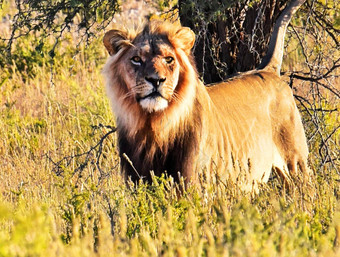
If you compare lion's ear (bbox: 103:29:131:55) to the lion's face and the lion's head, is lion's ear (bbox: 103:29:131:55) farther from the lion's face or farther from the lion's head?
the lion's face

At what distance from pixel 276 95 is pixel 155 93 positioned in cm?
168

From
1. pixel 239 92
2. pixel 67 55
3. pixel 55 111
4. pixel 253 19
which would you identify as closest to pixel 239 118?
pixel 239 92

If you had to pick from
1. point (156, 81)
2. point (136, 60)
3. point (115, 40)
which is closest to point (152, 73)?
point (156, 81)

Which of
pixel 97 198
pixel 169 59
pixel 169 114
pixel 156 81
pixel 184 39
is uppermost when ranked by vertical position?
pixel 184 39

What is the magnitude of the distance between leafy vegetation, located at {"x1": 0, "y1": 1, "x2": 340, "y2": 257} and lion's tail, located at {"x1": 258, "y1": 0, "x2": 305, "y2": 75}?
0.98 m

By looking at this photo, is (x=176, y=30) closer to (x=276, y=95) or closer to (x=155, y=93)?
(x=155, y=93)

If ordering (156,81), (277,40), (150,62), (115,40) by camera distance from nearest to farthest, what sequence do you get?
1. (156,81)
2. (150,62)
3. (115,40)
4. (277,40)

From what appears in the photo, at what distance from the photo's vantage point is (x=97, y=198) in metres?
5.35

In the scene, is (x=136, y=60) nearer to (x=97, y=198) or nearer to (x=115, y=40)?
(x=115, y=40)

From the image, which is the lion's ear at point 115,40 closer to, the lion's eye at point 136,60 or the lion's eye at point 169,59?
the lion's eye at point 136,60

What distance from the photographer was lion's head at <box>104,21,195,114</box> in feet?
15.7

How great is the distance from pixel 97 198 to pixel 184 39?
54.3 inches

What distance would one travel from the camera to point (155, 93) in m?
4.79

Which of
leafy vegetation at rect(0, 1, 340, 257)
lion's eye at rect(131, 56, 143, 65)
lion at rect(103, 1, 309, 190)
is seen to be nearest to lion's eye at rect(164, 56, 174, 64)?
lion at rect(103, 1, 309, 190)
